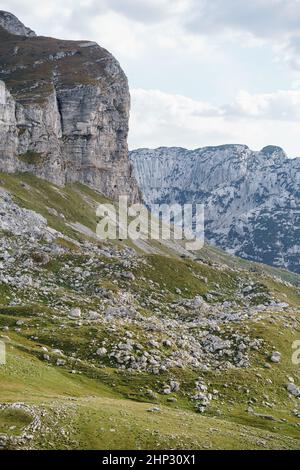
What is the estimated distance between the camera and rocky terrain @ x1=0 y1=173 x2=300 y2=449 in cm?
4056

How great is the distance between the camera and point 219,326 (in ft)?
264

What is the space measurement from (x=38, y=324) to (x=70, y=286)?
24.5 m

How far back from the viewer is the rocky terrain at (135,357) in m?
40.6

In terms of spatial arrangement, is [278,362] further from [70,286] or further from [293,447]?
[70,286]

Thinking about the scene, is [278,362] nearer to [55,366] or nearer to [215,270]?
[55,366]

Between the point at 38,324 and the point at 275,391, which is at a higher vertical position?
the point at 38,324

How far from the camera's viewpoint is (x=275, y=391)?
6284cm

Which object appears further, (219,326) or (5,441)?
(219,326)

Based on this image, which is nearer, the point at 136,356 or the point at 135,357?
the point at 135,357

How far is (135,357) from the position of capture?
63.7 metres
